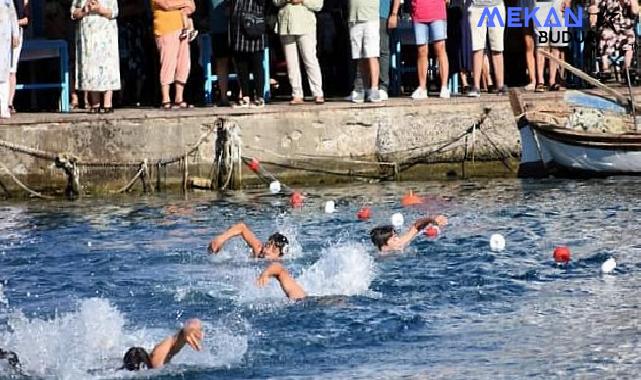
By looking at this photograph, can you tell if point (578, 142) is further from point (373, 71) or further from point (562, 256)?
point (562, 256)

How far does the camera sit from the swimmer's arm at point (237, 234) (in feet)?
53.5

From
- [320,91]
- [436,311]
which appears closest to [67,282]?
[436,311]

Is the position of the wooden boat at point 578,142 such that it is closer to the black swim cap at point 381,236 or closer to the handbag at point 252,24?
the handbag at point 252,24

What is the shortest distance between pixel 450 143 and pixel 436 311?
763 cm

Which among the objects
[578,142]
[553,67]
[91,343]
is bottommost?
[91,343]

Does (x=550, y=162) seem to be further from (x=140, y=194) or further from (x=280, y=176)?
(x=140, y=194)

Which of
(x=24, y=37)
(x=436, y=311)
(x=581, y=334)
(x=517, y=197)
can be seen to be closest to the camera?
A: (x=581, y=334)

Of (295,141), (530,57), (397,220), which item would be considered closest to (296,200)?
(295,141)

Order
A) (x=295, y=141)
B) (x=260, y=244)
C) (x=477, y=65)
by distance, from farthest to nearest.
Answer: (x=477, y=65) < (x=295, y=141) < (x=260, y=244)

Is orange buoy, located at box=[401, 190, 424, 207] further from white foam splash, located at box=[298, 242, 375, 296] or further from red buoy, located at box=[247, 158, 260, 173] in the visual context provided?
white foam splash, located at box=[298, 242, 375, 296]

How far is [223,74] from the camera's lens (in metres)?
21.9

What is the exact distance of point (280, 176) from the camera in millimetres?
21562

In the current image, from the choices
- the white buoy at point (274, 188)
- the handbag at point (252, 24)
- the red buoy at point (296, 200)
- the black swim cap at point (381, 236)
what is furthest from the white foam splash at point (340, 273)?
the handbag at point (252, 24)

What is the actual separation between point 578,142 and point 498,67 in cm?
193
